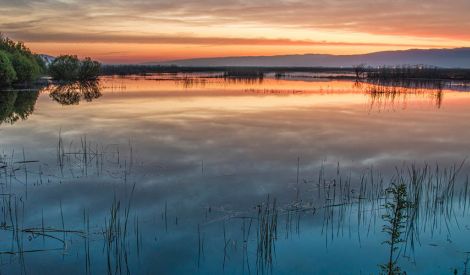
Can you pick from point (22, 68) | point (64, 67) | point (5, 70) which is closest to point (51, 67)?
point (64, 67)

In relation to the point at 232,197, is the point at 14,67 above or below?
above

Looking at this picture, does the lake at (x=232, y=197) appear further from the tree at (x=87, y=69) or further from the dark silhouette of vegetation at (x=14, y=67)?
the tree at (x=87, y=69)

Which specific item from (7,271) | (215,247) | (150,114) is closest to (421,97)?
(150,114)

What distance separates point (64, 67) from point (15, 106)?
→ 1521 inches

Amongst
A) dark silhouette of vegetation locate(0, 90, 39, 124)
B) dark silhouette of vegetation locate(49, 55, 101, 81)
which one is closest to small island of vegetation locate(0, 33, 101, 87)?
dark silhouette of vegetation locate(49, 55, 101, 81)

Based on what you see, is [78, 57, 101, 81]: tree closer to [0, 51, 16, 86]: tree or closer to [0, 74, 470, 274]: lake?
[0, 51, 16, 86]: tree

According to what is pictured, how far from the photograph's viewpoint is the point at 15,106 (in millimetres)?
35031

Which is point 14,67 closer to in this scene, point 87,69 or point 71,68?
point 71,68

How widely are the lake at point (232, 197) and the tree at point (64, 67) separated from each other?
47.2m

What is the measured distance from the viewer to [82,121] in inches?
1100

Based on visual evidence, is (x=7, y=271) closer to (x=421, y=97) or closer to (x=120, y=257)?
(x=120, y=257)

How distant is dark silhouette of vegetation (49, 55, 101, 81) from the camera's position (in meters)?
71.4

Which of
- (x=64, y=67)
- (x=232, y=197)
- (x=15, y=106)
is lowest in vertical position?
(x=232, y=197)

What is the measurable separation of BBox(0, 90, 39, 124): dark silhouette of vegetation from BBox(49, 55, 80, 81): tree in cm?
2620
